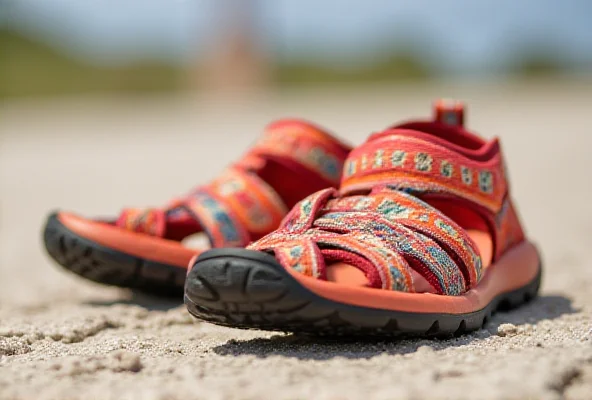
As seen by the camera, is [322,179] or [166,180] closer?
[322,179]

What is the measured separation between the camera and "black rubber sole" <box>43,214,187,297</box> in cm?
212

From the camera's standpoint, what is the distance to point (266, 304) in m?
1.37

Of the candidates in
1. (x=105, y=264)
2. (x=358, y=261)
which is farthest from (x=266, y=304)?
(x=105, y=264)

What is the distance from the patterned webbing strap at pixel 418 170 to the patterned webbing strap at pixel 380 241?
0.05m

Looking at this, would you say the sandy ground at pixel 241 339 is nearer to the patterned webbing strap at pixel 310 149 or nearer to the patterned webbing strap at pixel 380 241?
the patterned webbing strap at pixel 380 241

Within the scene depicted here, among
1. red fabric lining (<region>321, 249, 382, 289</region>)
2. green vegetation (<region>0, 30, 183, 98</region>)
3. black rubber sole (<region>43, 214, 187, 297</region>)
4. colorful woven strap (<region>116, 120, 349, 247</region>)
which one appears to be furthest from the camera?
green vegetation (<region>0, 30, 183, 98</region>)

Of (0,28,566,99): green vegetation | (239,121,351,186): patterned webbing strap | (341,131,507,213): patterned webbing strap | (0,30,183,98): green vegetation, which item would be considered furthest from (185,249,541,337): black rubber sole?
(0,30,183,98): green vegetation

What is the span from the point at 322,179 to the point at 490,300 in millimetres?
663

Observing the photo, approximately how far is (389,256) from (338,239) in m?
0.11

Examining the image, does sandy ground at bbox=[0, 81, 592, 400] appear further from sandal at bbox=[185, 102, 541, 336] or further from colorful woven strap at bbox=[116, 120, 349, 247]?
colorful woven strap at bbox=[116, 120, 349, 247]

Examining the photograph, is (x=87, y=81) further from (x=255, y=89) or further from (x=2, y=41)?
(x=255, y=89)

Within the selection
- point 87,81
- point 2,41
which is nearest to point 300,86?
point 87,81

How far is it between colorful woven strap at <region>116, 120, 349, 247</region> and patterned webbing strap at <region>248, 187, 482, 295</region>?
487 mm

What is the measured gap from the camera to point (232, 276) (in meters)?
1.36
